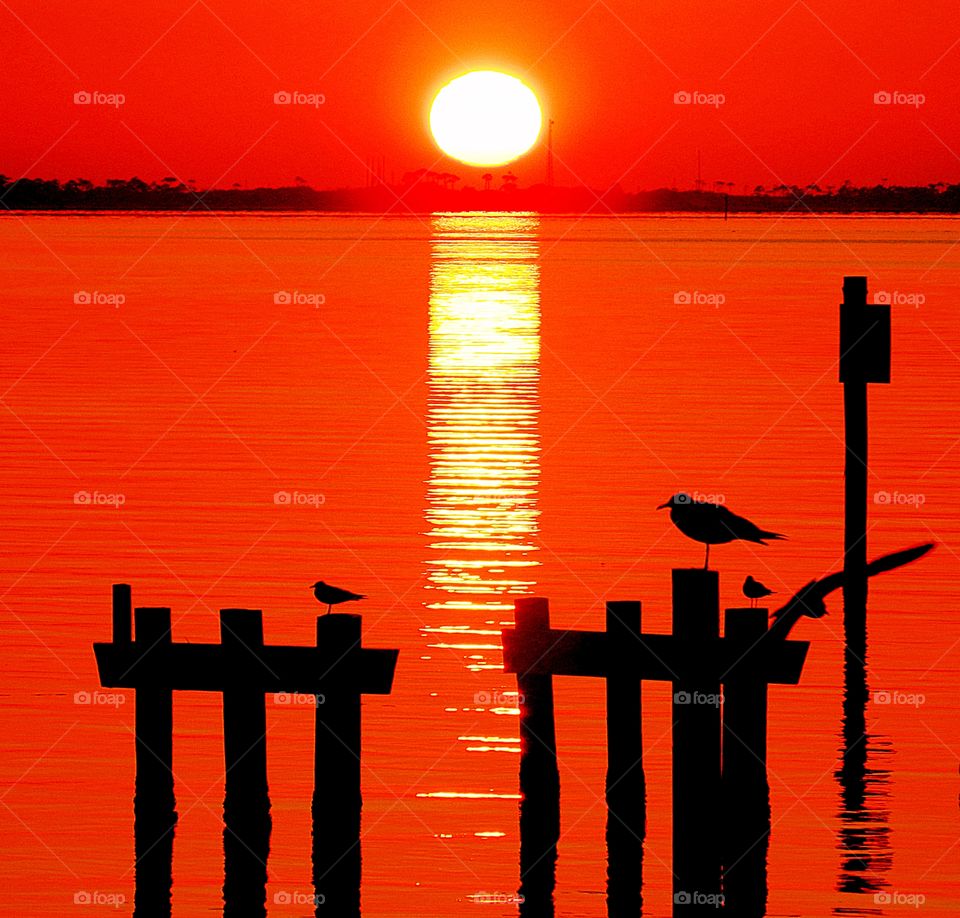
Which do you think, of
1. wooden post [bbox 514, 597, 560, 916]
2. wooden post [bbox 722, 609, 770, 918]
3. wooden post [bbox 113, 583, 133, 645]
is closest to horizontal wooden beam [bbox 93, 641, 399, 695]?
wooden post [bbox 113, 583, 133, 645]

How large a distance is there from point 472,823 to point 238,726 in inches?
128

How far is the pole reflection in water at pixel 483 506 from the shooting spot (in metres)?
20.5

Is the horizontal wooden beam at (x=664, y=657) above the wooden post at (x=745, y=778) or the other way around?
above

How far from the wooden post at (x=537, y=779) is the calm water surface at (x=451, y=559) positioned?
20 centimetres

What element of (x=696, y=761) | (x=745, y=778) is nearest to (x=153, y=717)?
(x=696, y=761)

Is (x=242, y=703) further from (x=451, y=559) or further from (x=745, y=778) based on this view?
(x=451, y=559)

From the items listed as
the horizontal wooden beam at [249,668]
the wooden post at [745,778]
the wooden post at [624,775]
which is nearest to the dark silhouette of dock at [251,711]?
the horizontal wooden beam at [249,668]

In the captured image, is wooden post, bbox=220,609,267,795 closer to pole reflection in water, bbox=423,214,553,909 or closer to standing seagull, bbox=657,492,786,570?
pole reflection in water, bbox=423,214,553,909

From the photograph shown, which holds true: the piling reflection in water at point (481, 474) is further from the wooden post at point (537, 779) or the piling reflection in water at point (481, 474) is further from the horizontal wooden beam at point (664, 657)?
the horizontal wooden beam at point (664, 657)

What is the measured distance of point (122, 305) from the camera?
88438 millimetres

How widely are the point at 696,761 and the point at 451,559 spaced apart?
13.6 m

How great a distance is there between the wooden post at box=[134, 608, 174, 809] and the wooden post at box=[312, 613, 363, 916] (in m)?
1.12

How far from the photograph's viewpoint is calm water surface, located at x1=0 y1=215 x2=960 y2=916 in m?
15.9

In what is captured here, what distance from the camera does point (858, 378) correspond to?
63.6ft
